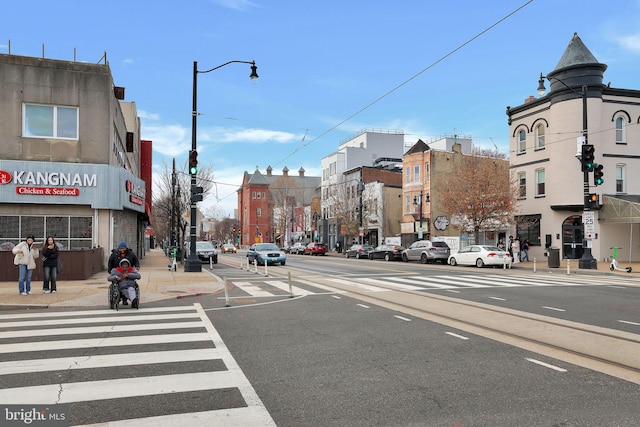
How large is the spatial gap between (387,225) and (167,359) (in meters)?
52.7

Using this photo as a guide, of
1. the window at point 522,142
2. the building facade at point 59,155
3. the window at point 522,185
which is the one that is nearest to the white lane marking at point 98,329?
the building facade at point 59,155

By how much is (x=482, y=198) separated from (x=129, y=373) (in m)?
30.7

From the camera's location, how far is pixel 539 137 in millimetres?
34812

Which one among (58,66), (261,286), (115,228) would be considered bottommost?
(261,286)

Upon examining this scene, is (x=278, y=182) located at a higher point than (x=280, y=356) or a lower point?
higher

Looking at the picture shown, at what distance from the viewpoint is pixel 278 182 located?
3300 inches

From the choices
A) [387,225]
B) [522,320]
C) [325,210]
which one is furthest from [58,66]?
[325,210]

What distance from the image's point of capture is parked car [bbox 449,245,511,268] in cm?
2800

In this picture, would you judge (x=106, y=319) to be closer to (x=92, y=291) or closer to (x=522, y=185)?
(x=92, y=291)

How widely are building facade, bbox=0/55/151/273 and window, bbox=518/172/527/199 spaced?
26.7 m

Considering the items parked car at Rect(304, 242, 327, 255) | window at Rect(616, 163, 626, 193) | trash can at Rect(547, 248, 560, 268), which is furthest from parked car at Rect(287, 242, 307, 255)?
trash can at Rect(547, 248, 560, 268)

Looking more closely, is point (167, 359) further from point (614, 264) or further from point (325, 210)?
point (325, 210)

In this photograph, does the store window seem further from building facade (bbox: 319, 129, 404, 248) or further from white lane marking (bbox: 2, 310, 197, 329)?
building facade (bbox: 319, 129, 404, 248)

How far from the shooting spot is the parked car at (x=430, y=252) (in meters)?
34.0
